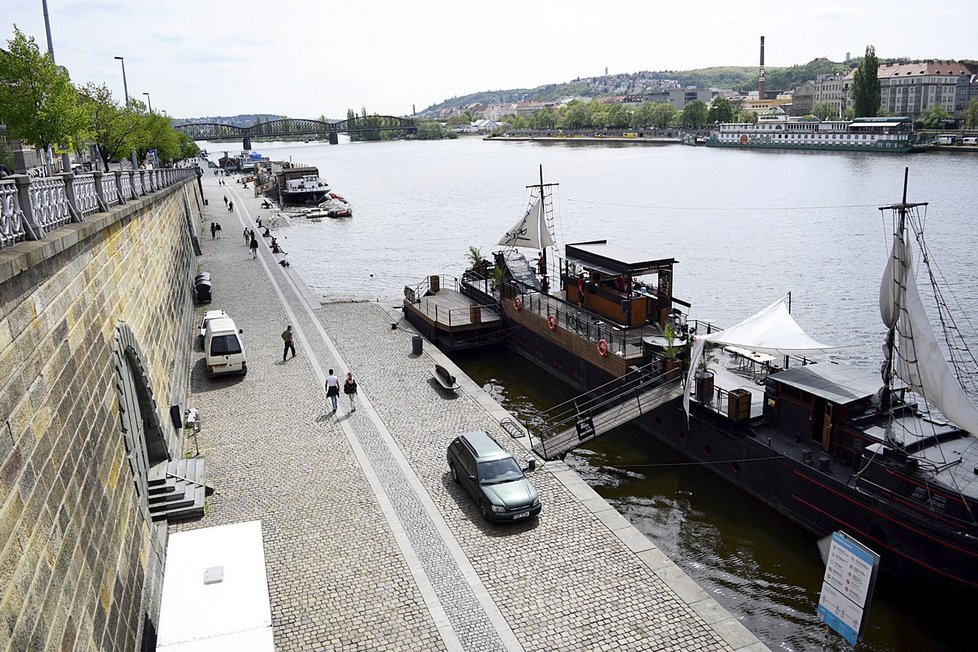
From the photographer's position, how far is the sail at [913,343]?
16906 millimetres

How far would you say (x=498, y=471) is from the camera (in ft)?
58.2

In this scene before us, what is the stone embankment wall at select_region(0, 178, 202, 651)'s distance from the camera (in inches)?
315

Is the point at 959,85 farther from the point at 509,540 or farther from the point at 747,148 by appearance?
the point at 509,540

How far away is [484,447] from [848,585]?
30.4 feet

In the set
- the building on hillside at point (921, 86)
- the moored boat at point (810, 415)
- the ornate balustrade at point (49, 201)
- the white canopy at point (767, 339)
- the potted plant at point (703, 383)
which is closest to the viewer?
the ornate balustrade at point (49, 201)

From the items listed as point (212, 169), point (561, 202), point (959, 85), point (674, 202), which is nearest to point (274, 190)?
A: point (561, 202)

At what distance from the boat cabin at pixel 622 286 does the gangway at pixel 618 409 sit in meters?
3.65

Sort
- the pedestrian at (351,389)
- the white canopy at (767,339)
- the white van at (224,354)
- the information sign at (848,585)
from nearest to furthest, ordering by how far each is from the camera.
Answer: the information sign at (848,585) < the white canopy at (767,339) < the pedestrian at (351,389) < the white van at (224,354)

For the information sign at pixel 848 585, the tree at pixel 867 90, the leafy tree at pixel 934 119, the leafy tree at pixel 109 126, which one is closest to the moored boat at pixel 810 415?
the information sign at pixel 848 585

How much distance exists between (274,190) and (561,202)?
1986 inches

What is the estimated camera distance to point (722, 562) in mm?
18328

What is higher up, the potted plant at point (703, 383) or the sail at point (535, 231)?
the sail at point (535, 231)

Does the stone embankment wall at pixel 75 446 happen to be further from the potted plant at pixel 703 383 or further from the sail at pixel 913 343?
the sail at pixel 913 343

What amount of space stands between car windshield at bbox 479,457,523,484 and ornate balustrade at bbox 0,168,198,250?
10048mm
